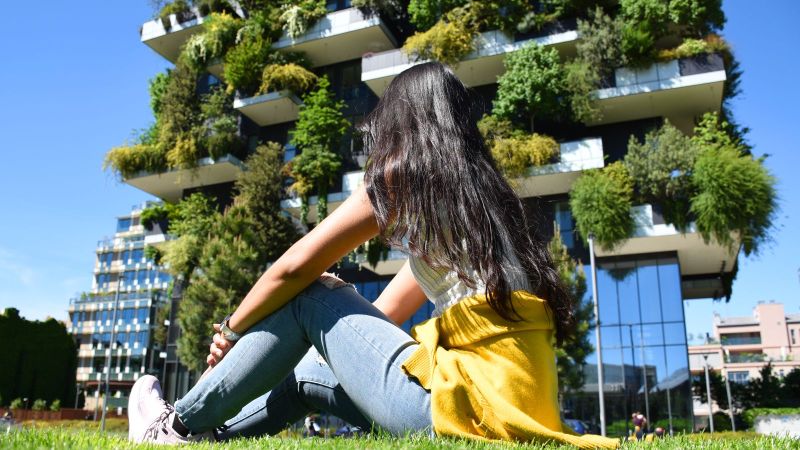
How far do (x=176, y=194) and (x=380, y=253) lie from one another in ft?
40.8

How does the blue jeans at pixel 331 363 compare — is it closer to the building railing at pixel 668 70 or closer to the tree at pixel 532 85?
the tree at pixel 532 85

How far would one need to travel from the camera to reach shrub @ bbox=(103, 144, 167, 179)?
27234mm

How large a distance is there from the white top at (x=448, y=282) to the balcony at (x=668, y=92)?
2095cm

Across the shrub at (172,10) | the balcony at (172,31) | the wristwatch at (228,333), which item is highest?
the shrub at (172,10)

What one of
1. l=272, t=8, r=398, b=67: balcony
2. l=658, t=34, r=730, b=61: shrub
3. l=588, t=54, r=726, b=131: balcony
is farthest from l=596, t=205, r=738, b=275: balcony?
l=272, t=8, r=398, b=67: balcony

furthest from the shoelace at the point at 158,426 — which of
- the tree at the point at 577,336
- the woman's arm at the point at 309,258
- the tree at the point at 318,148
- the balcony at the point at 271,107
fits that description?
the balcony at the point at 271,107

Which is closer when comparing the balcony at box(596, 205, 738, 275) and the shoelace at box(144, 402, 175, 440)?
the shoelace at box(144, 402, 175, 440)

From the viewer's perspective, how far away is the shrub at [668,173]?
20.2 metres

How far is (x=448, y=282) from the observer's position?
7.18ft

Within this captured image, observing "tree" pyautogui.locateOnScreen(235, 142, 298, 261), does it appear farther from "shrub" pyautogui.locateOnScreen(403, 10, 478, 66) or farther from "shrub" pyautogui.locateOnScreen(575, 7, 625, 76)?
"shrub" pyautogui.locateOnScreen(575, 7, 625, 76)

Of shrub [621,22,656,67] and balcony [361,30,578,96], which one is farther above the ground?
balcony [361,30,578,96]

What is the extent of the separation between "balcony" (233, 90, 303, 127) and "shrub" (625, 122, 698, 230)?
13.7m

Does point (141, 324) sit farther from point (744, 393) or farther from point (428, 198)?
point (428, 198)

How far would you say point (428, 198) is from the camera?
2.15m
